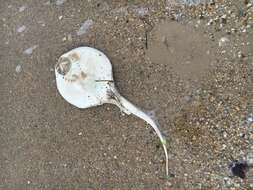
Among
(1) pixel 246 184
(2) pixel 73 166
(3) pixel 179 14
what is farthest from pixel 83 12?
(1) pixel 246 184

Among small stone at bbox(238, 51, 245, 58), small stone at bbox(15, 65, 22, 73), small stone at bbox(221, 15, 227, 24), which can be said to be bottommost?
small stone at bbox(15, 65, 22, 73)

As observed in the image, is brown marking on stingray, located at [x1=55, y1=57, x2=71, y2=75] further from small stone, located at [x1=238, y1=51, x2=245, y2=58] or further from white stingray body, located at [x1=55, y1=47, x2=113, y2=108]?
small stone, located at [x1=238, y1=51, x2=245, y2=58]

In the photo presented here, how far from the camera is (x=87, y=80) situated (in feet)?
12.1

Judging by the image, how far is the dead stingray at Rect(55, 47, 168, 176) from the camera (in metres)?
3.65

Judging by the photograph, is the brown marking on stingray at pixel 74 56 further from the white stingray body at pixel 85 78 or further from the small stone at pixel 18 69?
the small stone at pixel 18 69

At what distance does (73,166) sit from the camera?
3732 mm

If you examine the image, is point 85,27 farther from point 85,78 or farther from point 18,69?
point 18,69

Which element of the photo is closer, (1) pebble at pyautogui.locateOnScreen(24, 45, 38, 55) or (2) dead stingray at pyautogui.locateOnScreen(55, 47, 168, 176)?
(2) dead stingray at pyautogui.locateOnScreen(55, 47, 168, 176)

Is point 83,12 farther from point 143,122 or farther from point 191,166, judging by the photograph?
point 191,166

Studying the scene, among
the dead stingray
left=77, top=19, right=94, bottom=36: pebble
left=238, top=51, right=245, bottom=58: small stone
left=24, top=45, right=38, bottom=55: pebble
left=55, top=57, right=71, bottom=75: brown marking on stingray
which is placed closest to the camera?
left=238, top=51, right=245, bottom=58: small stone

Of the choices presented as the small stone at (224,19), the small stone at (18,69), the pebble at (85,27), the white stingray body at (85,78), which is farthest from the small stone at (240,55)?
the small stone at (18,69)

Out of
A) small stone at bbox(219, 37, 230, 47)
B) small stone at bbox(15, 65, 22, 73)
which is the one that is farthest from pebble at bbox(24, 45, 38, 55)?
small stone at bbox(219, 37, 230, 47)

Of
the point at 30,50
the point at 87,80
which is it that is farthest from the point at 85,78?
the point at 30,50

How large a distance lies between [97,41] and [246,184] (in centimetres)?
183
